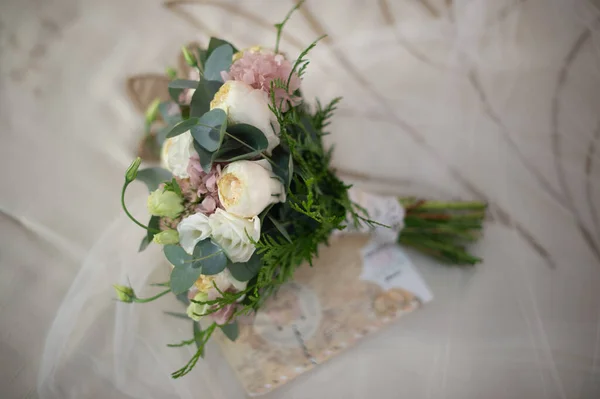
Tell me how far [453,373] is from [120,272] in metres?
0.66

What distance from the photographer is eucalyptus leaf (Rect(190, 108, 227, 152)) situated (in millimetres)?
566

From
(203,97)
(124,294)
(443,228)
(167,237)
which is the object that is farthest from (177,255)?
(443,228)

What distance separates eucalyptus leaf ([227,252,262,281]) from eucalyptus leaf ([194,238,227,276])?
0.05 meters

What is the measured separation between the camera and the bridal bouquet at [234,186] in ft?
1.84

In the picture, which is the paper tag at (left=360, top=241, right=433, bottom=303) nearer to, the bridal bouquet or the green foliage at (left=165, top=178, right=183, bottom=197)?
the bridal bouquet

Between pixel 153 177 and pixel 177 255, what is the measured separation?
0.19m

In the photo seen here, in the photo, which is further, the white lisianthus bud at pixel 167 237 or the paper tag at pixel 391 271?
the paper tag at pixel 391 271

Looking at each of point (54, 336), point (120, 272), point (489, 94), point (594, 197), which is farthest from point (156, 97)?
point (594, 197)

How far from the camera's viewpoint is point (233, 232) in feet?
1.80

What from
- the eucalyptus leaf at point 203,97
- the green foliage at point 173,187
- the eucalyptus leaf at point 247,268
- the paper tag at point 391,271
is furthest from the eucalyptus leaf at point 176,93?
the paper tag at point 391,271

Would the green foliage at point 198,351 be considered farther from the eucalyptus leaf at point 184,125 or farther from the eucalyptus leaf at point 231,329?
the eucalyptus leaf at point 184,125

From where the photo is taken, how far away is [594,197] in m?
0.94

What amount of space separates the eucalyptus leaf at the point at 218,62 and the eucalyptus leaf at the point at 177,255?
0.26 metres

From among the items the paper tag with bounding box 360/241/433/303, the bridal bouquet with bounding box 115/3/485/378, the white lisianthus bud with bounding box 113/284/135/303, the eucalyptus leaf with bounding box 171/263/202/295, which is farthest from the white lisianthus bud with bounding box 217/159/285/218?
the paper tag with bounding box 360/241/433/303
